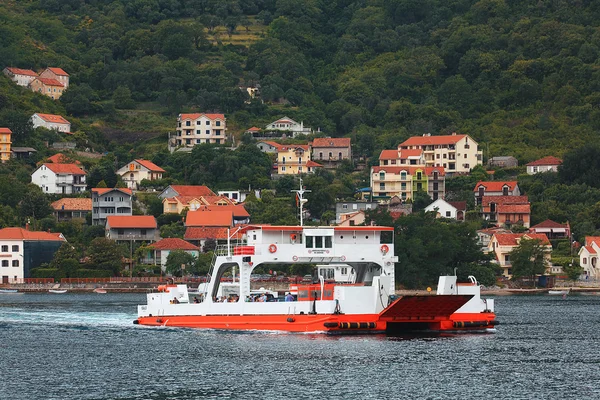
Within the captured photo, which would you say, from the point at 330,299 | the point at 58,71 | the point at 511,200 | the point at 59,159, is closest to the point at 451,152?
the point at 511,200

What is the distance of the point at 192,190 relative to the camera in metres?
117

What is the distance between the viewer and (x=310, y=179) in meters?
118

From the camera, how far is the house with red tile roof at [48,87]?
146m

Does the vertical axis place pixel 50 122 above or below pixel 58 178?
above

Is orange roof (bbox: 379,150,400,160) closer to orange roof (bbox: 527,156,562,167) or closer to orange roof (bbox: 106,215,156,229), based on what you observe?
orange roof (bbox: 527,156,562,167)

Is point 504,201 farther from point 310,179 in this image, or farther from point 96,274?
point 96,274

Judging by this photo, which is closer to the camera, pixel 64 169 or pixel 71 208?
pixel 71 208

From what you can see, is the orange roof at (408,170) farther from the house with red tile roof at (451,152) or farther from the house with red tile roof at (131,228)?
the house with red tile roof at (131,228)

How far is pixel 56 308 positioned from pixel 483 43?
303 ft

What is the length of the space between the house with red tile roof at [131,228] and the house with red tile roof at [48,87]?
138ft

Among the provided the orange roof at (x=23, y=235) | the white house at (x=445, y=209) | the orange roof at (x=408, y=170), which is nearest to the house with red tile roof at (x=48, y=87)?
the orange roof at (x=408, y=170)

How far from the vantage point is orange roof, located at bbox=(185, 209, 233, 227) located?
108688mm

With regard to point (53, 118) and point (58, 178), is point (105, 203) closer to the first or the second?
point (58, 178)

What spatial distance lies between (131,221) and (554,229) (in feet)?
121
